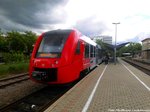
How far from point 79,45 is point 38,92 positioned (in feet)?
11.1

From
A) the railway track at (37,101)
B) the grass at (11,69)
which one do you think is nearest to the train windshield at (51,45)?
the railway track at (37,101)

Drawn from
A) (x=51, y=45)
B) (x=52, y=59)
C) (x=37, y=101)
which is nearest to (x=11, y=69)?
(x=51, y=45)

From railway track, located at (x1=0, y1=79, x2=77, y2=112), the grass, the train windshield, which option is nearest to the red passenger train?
the train windshield

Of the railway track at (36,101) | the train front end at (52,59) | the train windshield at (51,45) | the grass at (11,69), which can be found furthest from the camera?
the grass at (11,69)

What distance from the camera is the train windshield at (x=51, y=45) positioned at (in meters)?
11.7

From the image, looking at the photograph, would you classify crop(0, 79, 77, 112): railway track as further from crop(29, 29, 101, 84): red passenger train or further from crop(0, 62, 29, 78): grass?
crop(0, 62, 29, 78): grass

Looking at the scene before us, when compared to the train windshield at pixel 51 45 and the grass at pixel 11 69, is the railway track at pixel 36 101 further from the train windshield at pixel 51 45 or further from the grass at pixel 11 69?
the grass at pixel 11 69

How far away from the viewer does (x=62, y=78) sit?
1119 centimetres

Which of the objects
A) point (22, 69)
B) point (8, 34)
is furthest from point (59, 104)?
point (8, 34)

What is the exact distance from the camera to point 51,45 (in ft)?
39.9

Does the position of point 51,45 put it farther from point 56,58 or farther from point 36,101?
point 36,101

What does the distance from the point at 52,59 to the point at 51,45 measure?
43.4 inches

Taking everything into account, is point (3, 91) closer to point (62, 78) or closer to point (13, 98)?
point (13, 98)

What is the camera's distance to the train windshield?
11682 mm
